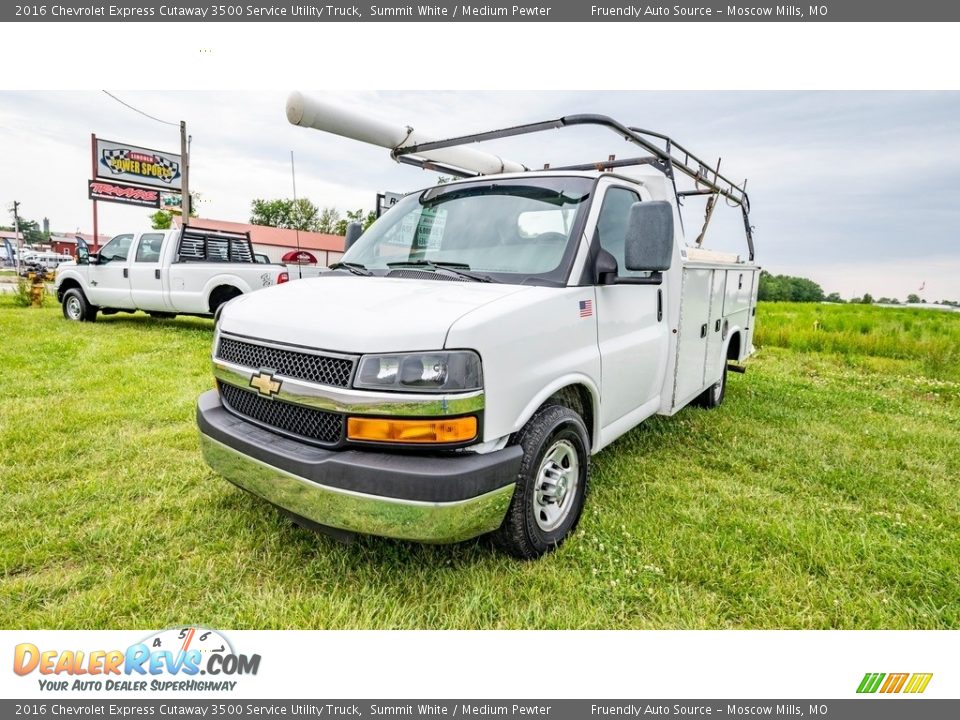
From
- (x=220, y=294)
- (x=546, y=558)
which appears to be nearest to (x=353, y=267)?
(x=546, y=558)

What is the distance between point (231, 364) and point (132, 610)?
1.18 metres

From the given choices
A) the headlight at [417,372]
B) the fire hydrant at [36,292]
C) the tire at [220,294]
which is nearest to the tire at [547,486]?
the headlight at [417,372]

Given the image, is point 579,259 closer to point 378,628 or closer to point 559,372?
point 559,372

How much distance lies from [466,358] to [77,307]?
1228 centimetres

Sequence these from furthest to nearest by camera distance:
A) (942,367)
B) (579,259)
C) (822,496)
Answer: (942,367), (822,496), (579,259)

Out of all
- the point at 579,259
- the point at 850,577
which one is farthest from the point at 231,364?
the point at 850,577

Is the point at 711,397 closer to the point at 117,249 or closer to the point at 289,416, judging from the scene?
the point at 289,416

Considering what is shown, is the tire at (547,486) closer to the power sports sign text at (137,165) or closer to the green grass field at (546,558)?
the green grass field at (546,558)

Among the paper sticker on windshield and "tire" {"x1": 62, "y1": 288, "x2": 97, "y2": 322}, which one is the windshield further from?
"tire" {"x1": 62, "y1": 288, "x2": 97, "y2": 322}

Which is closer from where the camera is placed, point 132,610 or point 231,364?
point 132,610

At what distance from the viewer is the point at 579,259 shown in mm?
2914

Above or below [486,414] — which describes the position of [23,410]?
below

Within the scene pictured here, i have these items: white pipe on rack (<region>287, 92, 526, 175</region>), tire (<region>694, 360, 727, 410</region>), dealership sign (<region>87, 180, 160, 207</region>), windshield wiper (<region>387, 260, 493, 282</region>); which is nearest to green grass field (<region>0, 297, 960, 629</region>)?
tire (<region>694, 360, 727, 410</region>)

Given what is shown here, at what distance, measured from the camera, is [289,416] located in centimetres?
249
